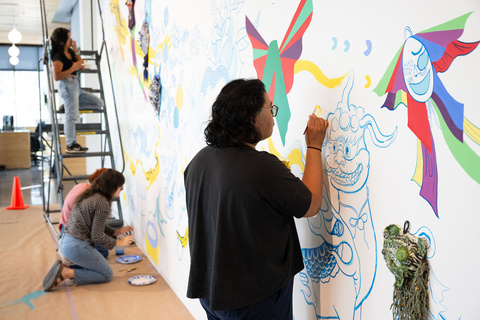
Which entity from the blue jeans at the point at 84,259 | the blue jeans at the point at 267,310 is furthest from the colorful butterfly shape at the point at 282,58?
the blue jeans at the point at 84,259

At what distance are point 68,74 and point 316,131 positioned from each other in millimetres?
3846

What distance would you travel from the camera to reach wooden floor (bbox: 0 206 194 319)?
10.5ft

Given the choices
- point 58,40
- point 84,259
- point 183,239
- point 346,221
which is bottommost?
point 84,259

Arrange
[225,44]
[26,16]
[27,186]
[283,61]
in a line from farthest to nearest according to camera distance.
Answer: [26,16] → [27,186] → [225,44] → [283,61]

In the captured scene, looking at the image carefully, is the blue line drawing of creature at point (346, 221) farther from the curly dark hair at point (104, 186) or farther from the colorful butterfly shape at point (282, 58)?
the curly dark hair at point (104, 186)

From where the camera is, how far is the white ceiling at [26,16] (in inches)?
399

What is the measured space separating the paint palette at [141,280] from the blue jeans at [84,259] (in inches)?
9.5

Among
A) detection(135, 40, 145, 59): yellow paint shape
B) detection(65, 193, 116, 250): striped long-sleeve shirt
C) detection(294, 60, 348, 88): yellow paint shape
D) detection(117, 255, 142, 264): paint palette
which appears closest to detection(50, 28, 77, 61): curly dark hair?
detection(135, 40, 145, 59): yellow paint shape

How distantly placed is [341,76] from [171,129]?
1969mm

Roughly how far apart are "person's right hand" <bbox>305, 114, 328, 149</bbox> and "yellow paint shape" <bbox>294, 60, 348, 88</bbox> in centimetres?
13

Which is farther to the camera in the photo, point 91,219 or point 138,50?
point 138,50

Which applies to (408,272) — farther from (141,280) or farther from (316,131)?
(141,280)

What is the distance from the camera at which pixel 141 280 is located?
380cm

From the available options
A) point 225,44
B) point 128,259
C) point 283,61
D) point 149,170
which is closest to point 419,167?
point 283,61
